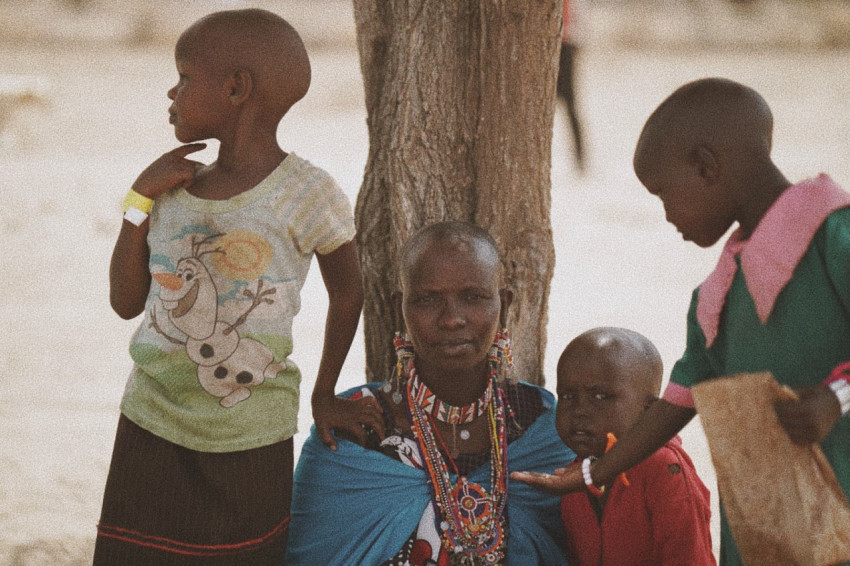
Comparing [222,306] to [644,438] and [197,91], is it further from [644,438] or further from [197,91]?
[644,438]

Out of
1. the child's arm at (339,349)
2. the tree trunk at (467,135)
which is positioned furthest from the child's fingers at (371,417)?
the tree trunk at (467,135)

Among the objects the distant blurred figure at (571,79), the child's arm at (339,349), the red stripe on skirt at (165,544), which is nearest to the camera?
the red stripe on skirt at (165,544)

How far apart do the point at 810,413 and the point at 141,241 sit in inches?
63.3

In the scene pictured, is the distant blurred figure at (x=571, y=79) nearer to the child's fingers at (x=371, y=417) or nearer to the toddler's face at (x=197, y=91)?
the child's fingers at (x=371, y=417)

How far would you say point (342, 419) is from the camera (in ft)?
9.38

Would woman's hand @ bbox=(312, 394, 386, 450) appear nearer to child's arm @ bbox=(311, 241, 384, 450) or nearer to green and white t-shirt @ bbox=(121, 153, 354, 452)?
child's arm @ bbox=(311, 241, 384, 450)

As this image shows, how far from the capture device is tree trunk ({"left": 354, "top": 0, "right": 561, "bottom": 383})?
10.8ft

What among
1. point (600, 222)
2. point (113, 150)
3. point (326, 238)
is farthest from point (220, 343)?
point (113, 150)

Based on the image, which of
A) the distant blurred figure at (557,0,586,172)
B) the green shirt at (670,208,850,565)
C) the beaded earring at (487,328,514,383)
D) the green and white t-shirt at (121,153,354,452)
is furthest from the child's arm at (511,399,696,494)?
the distant blurred figure at (557,0,586,172)

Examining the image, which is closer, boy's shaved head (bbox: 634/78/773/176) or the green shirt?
the green shirt

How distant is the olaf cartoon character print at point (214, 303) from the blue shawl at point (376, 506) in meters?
0.48

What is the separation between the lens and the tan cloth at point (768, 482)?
6.34ft

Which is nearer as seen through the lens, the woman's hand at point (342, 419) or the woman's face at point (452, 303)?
the woman's face at point (452, 303)

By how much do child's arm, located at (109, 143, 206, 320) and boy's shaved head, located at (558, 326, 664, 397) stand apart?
44.2 inches
